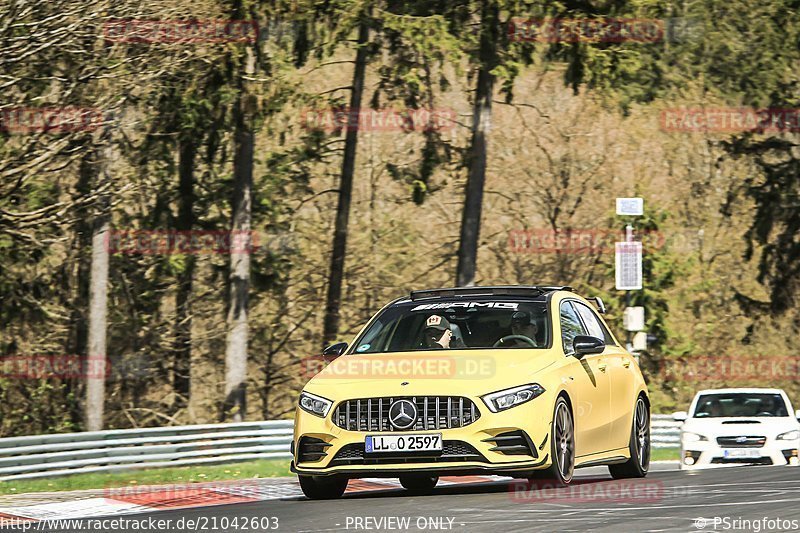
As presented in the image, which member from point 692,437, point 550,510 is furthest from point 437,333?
point 692,437

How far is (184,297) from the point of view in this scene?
123ft

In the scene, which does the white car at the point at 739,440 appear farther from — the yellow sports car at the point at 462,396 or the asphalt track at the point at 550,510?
the yellow sports car at the point at 462,396

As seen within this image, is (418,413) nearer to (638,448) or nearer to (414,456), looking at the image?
(414,456)

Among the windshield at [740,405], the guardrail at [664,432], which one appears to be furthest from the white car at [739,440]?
the guardrail at [664,432]

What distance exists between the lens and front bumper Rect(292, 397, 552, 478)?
37.8 feet

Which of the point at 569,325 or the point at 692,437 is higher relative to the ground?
the point at 569,325

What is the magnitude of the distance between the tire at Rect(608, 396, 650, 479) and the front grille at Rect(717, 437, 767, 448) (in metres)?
5.36

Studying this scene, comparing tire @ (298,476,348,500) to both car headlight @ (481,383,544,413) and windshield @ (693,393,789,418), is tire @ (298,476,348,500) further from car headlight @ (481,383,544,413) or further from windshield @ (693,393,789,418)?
windshield @ (693,393,789,418)

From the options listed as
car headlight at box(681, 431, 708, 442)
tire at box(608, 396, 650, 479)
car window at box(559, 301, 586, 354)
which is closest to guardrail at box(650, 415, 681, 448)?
car headlight at box(681, 431, 708, 442)

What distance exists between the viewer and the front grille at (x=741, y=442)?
19.6 meters

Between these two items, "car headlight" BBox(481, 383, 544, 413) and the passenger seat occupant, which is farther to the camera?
the passenger seat occupant

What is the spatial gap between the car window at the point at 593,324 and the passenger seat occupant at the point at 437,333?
1.65 meters

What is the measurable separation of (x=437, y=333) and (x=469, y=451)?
63.4 inches

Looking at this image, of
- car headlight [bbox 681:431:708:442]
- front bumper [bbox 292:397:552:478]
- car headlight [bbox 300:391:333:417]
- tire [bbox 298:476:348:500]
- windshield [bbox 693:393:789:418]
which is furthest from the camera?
windshield [bbox 693:393:789:418]
